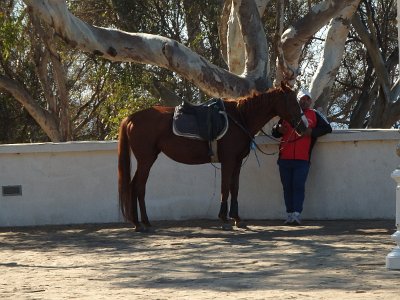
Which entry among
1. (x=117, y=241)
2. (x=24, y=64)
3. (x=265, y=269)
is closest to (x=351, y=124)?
(x=24, y=64)

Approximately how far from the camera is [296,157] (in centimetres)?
1430

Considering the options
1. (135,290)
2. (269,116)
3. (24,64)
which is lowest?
(135,290)

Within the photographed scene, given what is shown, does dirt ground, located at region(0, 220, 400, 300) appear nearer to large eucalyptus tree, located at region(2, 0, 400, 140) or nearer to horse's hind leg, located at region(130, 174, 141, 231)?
horse's hind leg, located at region(130, 174, 141, 231)

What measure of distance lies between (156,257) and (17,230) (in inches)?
182

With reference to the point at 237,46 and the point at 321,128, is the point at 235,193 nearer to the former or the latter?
the point at 321,128

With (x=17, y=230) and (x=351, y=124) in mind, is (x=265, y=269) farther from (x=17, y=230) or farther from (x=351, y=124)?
(x=351, y=124)

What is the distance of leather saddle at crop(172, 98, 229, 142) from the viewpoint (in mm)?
13766

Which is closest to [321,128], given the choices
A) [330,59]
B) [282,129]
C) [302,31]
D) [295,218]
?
[282,129]

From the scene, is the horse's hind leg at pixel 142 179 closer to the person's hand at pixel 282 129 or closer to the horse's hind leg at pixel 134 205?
the horse's hind leg at pixel 134 205

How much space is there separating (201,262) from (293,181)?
408cm

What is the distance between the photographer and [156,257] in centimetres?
1112

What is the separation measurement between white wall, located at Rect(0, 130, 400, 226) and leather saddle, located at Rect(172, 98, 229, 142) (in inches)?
54.7

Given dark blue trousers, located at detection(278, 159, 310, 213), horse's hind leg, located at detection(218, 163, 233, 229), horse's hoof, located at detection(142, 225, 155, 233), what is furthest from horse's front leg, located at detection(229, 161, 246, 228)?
horse's hoof, located at detection(142, 225, 155, 233)

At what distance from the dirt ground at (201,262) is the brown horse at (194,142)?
507 mm
